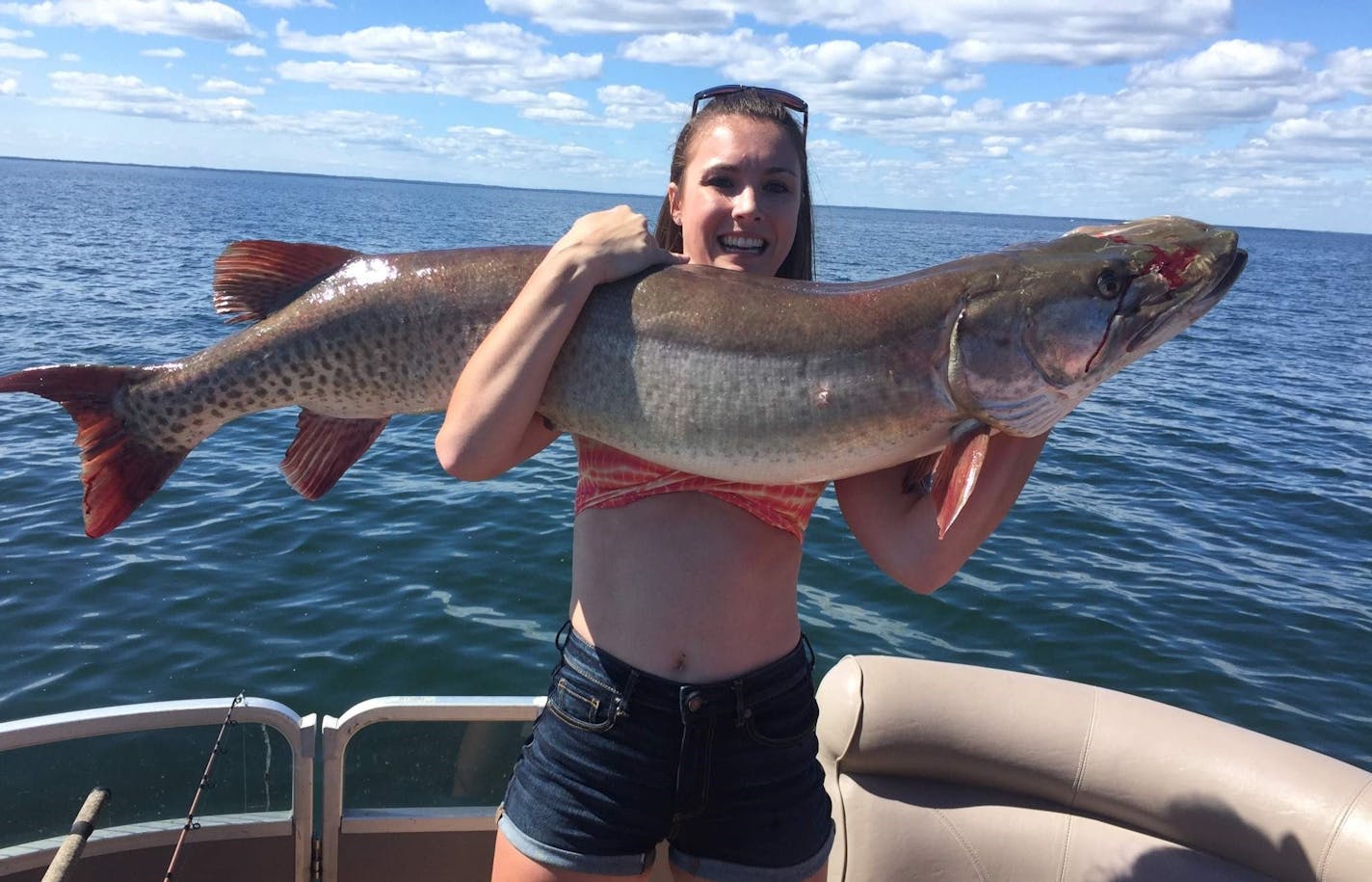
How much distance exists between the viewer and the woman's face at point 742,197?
9.73ft

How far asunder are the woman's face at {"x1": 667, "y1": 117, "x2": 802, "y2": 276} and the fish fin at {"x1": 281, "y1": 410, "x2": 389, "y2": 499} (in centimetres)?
119

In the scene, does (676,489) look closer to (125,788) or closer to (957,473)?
(957,473)

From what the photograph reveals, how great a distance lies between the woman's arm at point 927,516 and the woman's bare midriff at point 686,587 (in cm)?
23

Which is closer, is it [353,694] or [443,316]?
[443,316]

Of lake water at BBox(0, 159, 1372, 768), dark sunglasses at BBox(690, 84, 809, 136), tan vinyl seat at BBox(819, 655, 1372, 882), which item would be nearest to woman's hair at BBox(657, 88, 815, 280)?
dark sunglasses at BBox(690, 84, 809, 136)

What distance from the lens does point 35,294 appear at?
25.2 m

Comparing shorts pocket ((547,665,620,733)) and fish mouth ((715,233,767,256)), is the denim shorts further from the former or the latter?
fish mouth ((715,233,767,256))

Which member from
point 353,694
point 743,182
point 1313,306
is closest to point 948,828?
point 743,182

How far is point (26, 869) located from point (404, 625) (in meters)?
4.92

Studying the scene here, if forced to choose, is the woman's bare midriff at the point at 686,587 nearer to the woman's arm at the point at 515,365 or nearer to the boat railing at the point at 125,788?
the woman's arm at the point at 515,365

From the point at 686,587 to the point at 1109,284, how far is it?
132 cm

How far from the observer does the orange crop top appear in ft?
9.19

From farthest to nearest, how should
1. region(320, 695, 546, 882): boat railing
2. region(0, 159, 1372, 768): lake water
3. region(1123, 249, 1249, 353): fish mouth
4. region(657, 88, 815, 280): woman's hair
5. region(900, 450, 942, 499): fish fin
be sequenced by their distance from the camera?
region(0, 159, 1372, 768): lake water, region(320, 695, 546, 882): boat railing, region(657, 88, 815, 280): woman's hair, region(900, 450, 942, 499): fish fin, region(1123, 249, 1249, 353): fish mouth

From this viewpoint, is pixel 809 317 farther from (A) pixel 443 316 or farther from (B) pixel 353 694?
(B) pixel 353 694
